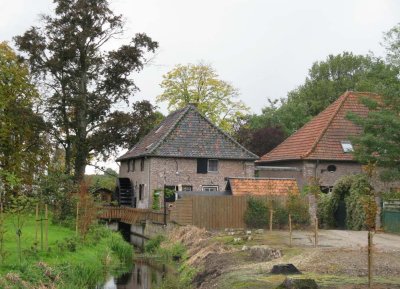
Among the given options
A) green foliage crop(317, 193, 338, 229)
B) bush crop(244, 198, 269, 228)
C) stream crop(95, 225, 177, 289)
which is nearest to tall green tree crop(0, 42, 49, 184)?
bush crop(244, 198, 269, 228)

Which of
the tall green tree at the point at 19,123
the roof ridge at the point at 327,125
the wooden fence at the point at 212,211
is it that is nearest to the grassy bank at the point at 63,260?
the wooden fence at the point at 212,211

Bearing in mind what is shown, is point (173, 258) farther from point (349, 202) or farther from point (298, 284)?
point (298, 284)

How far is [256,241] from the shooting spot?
85.2 feet

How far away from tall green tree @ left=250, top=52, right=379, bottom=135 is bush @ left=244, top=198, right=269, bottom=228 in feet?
96.9

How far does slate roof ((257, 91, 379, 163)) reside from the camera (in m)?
41.3

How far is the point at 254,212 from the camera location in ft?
108

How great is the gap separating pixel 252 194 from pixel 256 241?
8334mm

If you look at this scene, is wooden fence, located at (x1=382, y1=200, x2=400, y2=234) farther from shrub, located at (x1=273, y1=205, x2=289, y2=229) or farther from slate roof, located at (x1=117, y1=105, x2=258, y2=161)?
slate roof, located at (x1=117, y1=105, x2=258, y2=161)

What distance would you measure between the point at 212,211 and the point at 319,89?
33170mm

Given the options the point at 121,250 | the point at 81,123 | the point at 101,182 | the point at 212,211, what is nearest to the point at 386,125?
the point at 212,211

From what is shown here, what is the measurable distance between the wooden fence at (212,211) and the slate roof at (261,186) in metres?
1.70

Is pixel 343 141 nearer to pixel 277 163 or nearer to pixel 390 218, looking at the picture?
pixel 277 163

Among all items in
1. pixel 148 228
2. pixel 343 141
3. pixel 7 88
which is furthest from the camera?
pixel 7 88

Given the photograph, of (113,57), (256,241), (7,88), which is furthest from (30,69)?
(256,241)
